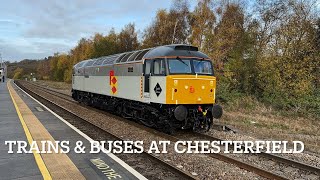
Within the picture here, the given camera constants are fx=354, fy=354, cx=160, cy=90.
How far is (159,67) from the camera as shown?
1255cm

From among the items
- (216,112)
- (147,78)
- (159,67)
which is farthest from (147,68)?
(216,112)

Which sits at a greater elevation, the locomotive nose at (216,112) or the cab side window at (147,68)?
the cab side window at (147,68)

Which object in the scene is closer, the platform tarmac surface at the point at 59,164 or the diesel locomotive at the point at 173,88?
the platform tarmac surface at the point at 59,164

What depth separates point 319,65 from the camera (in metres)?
22.5

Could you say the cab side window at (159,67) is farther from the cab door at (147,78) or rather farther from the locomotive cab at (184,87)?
the cab door at (147,78)

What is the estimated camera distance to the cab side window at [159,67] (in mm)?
12336

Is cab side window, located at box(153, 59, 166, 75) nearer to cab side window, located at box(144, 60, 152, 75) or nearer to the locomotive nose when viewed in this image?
cab side window, located at box(144, 60, 152, 75)

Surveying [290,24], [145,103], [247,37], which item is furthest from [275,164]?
[247,37]

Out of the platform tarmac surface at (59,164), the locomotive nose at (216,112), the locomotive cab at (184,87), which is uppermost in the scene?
the locomotive cab at (184,87)

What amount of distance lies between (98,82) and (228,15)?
20.1m

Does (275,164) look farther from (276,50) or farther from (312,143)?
(276,50)

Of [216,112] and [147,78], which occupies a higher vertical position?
[147,78]

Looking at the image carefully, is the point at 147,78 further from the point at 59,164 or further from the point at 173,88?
the point at 59,164

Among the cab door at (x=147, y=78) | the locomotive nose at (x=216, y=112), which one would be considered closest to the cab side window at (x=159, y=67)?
the cab door at (x=147, y=78)
